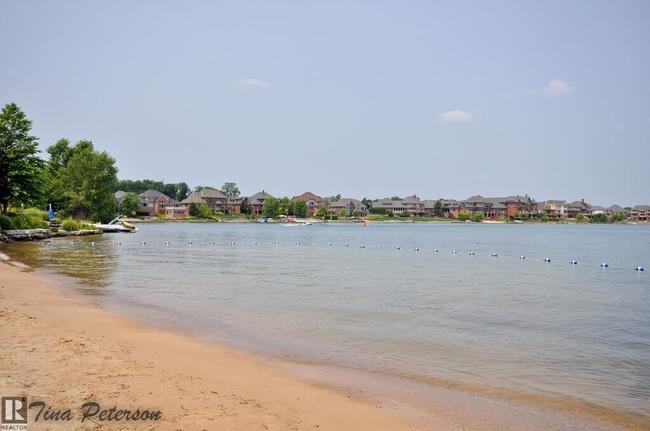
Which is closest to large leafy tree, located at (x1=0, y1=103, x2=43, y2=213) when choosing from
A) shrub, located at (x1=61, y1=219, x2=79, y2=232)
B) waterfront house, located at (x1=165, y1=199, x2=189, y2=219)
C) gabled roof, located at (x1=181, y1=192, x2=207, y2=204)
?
shrub, located at (x1=61, y1=219, x2=79, y2=232)

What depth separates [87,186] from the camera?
292 feet

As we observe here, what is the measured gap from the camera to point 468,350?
12.9 metres

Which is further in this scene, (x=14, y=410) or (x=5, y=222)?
(x=5, y=222)

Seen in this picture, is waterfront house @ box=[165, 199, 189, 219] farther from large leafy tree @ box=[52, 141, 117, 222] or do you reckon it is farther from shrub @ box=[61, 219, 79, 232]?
shrub @ box=[61, 219, 79, 232]

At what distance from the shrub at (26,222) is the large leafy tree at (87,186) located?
29.7m

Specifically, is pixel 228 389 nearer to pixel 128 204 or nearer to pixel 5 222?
pixel 5 222

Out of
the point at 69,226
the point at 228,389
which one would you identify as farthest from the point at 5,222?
the point at 228,389

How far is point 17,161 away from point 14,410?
49.3 m

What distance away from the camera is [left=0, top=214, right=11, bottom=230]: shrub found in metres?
47.8

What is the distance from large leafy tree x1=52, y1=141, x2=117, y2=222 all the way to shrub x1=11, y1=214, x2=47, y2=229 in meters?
29.7

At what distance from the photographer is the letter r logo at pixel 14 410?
6160 mm

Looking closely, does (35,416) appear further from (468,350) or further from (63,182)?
(63,182)

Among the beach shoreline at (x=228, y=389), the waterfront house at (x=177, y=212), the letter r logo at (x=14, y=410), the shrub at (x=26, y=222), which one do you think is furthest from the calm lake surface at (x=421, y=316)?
the waterfront house at (x=177, y=212)

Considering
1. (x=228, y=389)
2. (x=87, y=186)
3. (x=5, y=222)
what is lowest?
(x=228, y=389)
